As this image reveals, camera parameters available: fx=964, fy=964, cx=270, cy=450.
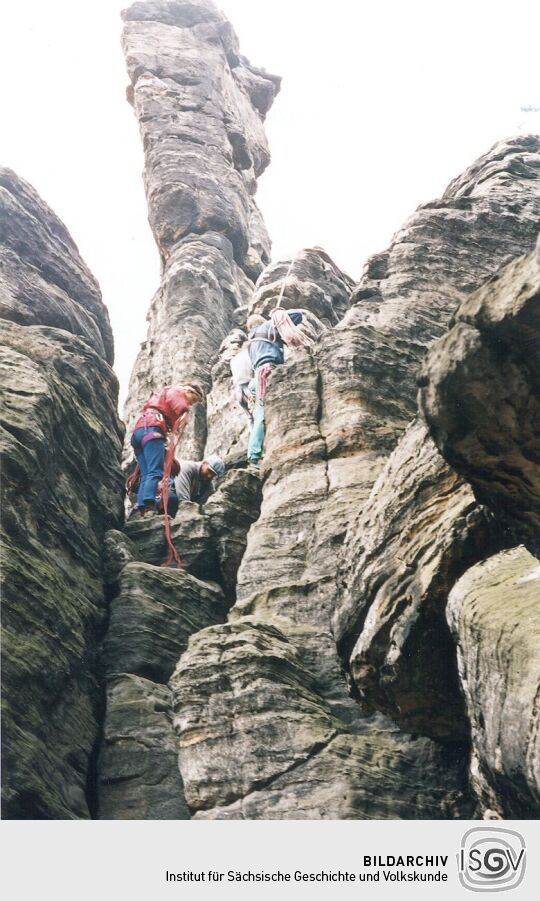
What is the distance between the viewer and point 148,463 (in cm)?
1680

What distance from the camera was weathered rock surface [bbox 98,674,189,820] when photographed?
10289 mm

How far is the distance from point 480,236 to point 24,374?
31.0ft

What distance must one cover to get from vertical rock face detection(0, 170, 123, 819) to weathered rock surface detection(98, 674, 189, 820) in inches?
9.9

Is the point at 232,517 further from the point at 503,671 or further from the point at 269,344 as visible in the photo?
the point at 503,671

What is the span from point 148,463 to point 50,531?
15.1 ft

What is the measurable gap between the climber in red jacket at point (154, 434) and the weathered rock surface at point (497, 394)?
9407 mm

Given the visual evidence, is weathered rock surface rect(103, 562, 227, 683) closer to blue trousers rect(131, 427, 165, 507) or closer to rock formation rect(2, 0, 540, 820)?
rock formation rect(2, 0, 540, 820)

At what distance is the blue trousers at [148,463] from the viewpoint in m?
16.5

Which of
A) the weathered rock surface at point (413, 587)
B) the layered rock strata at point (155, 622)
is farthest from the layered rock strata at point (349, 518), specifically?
the layered rock strata at point (155, 622)

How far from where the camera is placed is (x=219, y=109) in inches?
1501

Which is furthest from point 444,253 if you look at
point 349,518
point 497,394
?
point 497,394

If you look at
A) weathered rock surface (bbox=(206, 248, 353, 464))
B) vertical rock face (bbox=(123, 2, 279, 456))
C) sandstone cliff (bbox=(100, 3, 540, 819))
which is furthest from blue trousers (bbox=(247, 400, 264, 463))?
vertical rock face (bbox=(123, 2, 279, 456))
